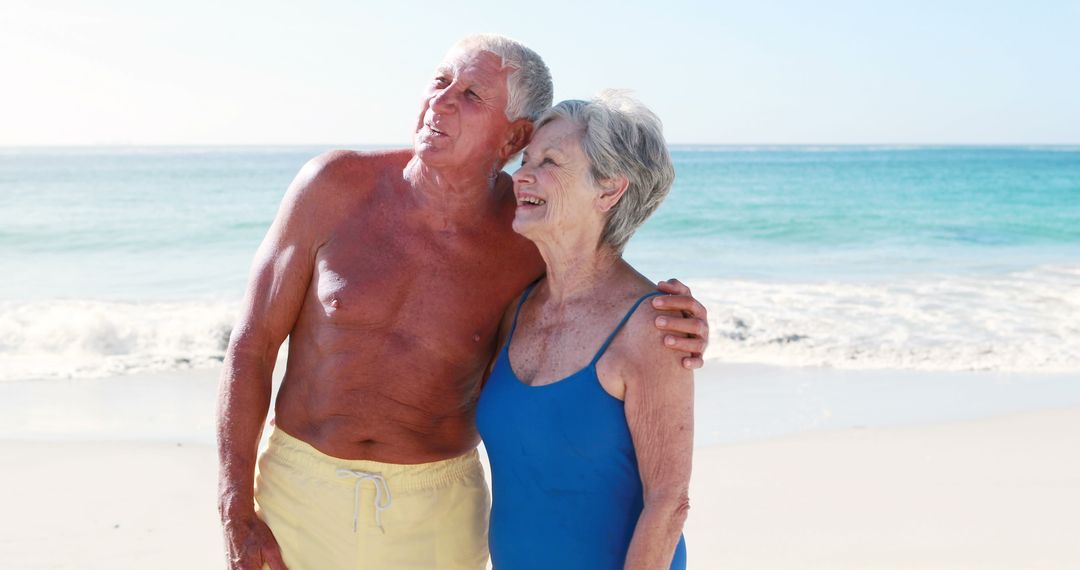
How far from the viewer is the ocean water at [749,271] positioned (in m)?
9.77

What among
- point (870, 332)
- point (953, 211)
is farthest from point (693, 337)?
point (953, 211)

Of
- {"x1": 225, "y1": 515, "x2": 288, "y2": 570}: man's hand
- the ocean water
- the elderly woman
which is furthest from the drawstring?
the ocean water

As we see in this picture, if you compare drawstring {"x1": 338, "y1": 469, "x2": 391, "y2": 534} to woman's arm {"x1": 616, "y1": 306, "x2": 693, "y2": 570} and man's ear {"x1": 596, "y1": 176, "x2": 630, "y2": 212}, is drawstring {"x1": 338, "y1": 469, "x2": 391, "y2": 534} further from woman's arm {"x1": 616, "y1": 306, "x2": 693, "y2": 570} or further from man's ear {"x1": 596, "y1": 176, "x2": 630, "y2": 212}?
man's ear {"x1": 596, "y1": 176, "x2": 630, "y2": 212}

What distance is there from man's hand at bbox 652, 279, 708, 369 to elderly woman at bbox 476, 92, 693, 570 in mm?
24

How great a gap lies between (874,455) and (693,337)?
4.41m

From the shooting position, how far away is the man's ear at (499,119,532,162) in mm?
2838

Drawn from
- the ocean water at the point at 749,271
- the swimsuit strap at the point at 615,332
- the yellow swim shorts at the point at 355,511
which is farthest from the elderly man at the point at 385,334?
the ocean water at the point at 749,271

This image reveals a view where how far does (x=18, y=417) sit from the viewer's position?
714 centimetres

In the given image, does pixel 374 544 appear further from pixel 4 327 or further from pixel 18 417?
pixel 4 327

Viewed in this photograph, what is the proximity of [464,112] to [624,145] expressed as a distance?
23.4 inches

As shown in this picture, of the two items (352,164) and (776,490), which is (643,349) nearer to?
(352,164)

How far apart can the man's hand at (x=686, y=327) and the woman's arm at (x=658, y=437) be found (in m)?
0.02

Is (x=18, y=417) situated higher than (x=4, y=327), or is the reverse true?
(x=18, y=417)

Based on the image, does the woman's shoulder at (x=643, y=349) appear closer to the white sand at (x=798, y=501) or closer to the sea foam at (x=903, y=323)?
the white sand at (x=798, y=501)
